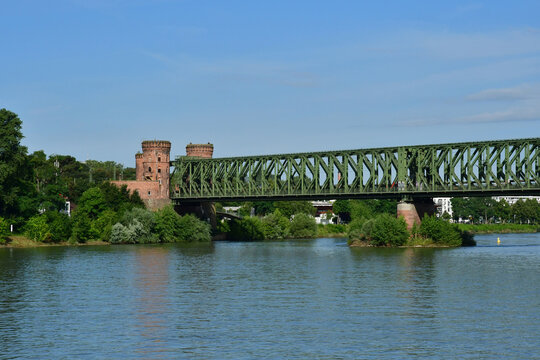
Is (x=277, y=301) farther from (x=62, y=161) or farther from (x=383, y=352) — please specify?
(x=62, y=161)

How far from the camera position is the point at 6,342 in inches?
1266

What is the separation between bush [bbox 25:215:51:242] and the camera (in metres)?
108

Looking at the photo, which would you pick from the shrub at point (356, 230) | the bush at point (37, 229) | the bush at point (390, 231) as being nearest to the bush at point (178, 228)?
the bush at point (37, 229)

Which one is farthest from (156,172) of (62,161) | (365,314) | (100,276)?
(365,314)

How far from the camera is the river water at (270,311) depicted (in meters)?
30.8

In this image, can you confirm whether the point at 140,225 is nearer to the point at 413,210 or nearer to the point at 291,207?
the point at 413,210

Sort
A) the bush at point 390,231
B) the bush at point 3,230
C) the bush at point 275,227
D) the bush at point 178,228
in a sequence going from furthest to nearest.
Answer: the bush at point 275,227, the bush at point 178,228, the bush at point 390,231, the bush at point 3,230

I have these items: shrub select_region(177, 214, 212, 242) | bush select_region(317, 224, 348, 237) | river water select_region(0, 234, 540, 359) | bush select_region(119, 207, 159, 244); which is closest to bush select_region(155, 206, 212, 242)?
shrub select_region(177, 214, 212, 242)

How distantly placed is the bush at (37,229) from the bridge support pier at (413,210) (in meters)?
48.9

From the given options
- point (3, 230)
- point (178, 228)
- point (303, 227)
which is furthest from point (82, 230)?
point (303, 227)

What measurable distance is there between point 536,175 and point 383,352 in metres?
88.5

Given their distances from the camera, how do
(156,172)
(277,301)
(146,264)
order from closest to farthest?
(277,301) → (146,264) → (156,172)

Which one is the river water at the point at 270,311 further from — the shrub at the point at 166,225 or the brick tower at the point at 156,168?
the brick tower at the point at 156,168

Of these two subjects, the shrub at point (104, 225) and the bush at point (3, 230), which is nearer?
the bush at point (3, 230)
